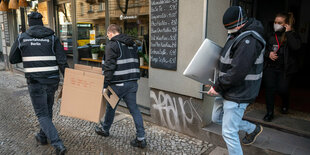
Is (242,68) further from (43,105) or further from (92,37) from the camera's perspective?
(92,37)

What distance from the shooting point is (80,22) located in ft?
21.6

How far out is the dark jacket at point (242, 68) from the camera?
2.23m

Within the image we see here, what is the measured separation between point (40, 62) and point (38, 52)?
14 cm

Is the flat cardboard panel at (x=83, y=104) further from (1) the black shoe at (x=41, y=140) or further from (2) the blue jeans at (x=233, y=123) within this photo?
(2) the blue jeans at (x=233, y=123)

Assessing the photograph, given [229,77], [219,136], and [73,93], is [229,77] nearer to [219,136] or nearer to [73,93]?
[219,136]

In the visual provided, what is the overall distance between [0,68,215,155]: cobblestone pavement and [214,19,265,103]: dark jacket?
137cm

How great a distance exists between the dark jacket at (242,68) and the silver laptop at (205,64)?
0.10 m

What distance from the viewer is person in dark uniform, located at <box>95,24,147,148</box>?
3.22 metres

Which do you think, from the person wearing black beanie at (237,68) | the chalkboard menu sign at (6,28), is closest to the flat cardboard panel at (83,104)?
the person wearing black beanie at (237,68)

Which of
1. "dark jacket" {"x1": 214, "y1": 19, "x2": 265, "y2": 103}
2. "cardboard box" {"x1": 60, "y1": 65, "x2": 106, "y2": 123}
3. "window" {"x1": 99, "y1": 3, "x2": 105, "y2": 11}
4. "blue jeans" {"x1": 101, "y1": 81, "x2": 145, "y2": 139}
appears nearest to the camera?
"dark jacket" {"x1": 214, "y1": 19, "x2": 265, "y2": 103}

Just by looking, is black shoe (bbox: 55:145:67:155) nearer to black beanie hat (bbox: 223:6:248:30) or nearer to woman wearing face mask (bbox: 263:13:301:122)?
black beanie hat (bbox: 223:6:248:30)

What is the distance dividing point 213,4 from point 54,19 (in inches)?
245

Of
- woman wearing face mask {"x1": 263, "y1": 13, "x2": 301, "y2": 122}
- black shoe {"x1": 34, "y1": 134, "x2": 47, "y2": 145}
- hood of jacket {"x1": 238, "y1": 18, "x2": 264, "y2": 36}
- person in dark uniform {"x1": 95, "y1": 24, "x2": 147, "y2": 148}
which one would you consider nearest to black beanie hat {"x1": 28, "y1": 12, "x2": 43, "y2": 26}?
person in dark uniform {"x1": 95, "y1": 24, "x2": 147, "y2": 148}

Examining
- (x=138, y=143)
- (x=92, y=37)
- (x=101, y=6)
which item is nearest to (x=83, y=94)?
(x=138, y=143)
